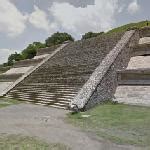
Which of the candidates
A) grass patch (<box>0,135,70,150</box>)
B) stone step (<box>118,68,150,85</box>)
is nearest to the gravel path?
grass patch (<box>0,135,70,150</box>)

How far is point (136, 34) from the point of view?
2197cm

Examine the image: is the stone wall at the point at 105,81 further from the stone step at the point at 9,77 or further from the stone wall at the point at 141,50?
the stone step at the point at 9,77

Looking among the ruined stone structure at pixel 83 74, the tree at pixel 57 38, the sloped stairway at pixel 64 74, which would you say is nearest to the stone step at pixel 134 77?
the ruined stone structure at pixel 83 74

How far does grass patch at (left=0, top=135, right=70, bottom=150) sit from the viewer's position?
7.69 metres

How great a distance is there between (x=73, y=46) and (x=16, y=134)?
18.6 m

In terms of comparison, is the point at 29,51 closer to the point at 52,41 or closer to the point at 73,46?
the point at 52,41

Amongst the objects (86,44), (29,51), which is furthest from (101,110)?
(29,51)

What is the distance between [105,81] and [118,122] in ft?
17.6

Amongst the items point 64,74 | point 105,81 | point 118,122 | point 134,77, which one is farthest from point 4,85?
point 118,122

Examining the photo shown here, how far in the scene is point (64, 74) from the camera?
2050 cm

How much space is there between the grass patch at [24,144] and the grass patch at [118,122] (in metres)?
1.80

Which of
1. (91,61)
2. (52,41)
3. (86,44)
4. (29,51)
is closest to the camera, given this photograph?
(91,61)

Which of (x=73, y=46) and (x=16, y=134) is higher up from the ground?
(x=73, y=46)

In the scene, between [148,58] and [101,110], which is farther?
[148,58]
